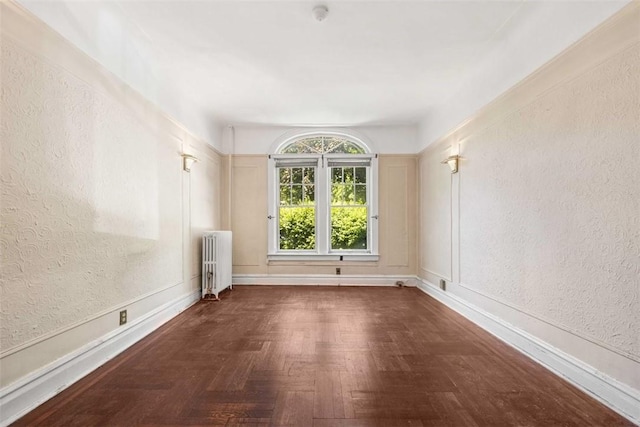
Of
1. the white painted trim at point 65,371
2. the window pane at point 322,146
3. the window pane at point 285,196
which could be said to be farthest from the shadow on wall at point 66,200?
the window pane at point 322,146

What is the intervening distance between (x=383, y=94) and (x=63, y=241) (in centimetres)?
363

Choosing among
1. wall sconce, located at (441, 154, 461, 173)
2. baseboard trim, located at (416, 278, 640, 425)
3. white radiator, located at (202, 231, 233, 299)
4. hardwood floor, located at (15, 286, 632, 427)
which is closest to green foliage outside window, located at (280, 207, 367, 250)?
white radiator, located at (202, 231, 233, 299)

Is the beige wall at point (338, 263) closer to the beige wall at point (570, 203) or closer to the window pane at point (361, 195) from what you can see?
the window pane at point (361, 195)

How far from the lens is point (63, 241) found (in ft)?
6.76

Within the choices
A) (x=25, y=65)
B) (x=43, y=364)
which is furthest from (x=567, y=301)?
(x=25, y=65)

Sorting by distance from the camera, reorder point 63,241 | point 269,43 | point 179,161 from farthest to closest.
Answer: point 179,161 → point 269,43 → point 63,241

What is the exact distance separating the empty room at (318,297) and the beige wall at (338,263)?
0.95m

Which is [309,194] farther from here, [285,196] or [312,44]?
[312,44]

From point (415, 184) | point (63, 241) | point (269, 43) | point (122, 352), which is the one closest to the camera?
point (63, 241)

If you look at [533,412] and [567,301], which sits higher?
[567,301]

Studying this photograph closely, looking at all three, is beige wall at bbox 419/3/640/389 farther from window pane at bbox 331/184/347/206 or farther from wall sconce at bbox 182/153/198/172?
wall sconce at bbox 182/153/198/172

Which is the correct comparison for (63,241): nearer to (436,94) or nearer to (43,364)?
(43,364)

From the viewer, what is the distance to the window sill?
5.39m

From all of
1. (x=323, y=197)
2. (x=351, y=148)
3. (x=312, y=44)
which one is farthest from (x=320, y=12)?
(x=323, y=197)
